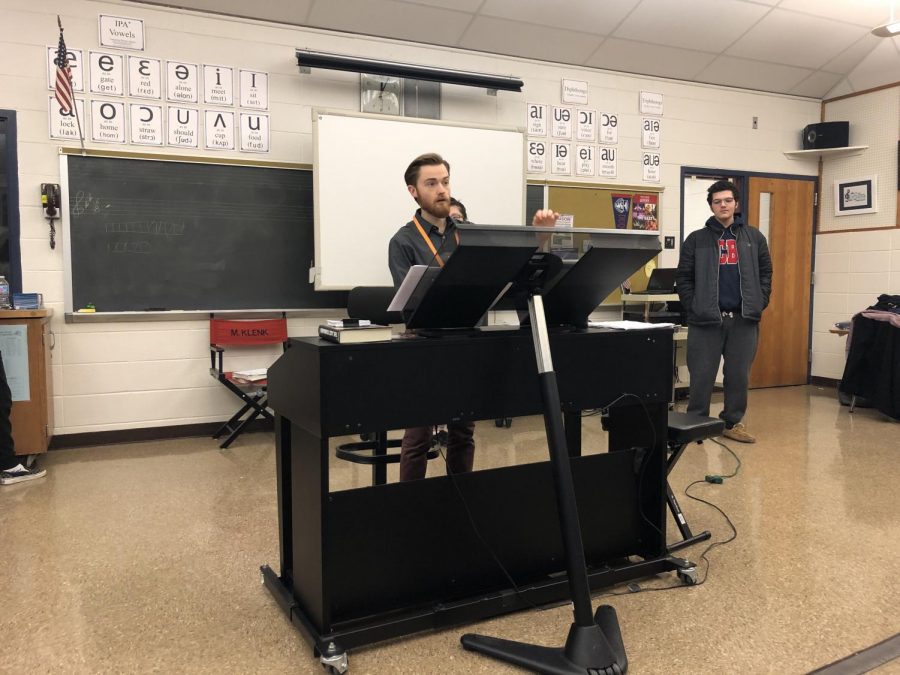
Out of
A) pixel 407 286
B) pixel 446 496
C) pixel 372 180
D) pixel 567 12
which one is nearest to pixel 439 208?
pixel 407 286

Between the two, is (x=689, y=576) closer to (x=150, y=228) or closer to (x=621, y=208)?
(x=150, y=228)

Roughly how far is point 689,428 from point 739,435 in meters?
2.24

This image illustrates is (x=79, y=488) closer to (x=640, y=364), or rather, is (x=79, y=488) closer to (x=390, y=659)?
(x=390, y=659)

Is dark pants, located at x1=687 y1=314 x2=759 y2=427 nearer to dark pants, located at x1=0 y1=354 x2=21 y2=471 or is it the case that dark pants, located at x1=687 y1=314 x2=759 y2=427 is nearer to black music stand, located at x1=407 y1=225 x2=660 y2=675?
black music stand, located at x1=407 y1=225 x2=660 y2=675

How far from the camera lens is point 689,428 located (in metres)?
2.42

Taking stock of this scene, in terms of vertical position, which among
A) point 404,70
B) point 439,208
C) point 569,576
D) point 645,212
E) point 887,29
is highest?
point 887,29

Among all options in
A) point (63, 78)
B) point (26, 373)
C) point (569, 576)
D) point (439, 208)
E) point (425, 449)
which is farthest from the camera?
point (63, 78)

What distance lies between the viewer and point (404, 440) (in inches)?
95.2

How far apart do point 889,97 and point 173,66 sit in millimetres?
6073

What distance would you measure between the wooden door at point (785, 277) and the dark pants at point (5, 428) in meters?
6.03

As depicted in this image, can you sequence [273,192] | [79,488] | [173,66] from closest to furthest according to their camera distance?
[79,488] < [173,66] < [273,192]

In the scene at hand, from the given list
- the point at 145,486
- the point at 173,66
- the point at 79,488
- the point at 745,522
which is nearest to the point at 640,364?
the point at 745,522

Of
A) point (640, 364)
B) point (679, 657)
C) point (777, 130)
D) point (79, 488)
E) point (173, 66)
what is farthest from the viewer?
point (777, 130)

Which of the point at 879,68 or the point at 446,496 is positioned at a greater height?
the point at 879,68
